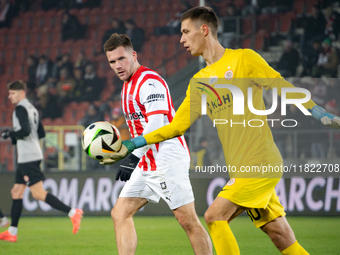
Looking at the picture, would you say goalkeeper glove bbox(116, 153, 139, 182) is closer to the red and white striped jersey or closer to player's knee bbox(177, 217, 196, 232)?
the red and white striped jersey

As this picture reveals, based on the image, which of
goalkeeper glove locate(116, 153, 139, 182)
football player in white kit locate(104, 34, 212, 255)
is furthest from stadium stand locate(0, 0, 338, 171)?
goalkeeper glove locate(116, 153, 139, 182)

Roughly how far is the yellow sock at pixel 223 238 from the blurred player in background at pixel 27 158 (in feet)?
13.2

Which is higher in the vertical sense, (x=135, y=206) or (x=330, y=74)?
(x=330, y=74)

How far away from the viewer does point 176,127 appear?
344cm

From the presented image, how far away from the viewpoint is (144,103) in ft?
13.3

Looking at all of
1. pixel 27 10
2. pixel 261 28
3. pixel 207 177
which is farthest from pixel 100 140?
pixel 27 10

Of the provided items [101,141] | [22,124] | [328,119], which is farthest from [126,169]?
[22,124]

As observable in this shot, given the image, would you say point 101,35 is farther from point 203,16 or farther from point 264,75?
point 264,75

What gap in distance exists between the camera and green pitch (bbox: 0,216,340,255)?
220 inches

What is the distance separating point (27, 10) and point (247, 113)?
15.3m

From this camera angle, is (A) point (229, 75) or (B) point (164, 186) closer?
(A) point (229, 75)

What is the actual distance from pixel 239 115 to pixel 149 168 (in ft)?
3.60

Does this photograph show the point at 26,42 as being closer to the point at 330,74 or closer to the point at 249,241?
the point at 330,74

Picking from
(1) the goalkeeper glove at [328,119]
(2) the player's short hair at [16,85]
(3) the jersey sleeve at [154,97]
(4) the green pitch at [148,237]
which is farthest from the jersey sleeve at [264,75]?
(2) the player's short hair at [16,85]
